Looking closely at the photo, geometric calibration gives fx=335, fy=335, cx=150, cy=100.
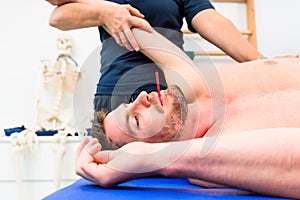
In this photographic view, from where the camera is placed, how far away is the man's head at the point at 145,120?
973mm

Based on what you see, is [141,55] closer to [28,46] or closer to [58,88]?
[58,88]

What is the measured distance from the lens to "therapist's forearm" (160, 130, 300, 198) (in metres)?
0.68

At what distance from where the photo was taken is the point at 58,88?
219 centimetres

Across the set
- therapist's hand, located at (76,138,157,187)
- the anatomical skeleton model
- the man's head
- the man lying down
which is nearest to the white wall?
the anatomical skeleton model

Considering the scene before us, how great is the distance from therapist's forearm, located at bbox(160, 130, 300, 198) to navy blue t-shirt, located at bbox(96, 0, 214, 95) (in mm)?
408

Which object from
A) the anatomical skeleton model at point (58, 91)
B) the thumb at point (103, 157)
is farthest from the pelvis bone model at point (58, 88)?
the thumb at point (103, 157)

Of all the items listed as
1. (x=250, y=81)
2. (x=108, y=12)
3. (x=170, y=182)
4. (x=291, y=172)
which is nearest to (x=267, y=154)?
(x=291, y=172)

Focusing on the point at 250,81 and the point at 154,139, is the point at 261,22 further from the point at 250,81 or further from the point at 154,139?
the point at 154,139

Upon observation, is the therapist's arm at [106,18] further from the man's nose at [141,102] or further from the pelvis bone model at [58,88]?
the pelvis bone model at [58,88]

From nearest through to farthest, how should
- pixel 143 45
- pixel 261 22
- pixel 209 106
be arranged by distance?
pixel 209 106 → pixel 143 45 → pixel 261 22

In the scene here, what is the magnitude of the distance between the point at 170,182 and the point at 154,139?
0.13m

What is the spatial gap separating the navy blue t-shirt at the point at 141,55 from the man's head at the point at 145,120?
0.12 meters

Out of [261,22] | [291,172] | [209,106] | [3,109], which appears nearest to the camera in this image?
[291,172]

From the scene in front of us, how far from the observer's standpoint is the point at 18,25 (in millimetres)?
2297
